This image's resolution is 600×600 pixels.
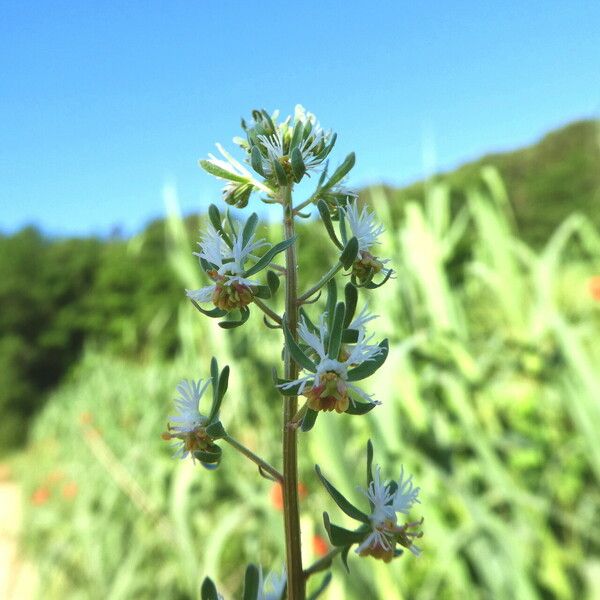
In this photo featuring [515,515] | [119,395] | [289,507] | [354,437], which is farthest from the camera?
[119,395]

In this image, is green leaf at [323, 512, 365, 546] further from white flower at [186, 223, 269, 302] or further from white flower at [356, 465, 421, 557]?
white flower at [186, 223, 269, 302]

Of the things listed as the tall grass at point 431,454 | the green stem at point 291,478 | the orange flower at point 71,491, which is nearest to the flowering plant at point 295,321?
the green stem at point 291,478

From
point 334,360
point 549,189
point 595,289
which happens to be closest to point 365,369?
point 334,360

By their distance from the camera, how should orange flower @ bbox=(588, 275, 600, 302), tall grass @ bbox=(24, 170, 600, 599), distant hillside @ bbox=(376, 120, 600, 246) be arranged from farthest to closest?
distant hillside @ bbox=(376, 120, 600, 246) < orange flower @ bbox=(588, 275, 600, 302) < tall grass @ bbox=(24, 170, 600, 599)

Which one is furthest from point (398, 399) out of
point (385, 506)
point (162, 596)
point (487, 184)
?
point (385, 506)

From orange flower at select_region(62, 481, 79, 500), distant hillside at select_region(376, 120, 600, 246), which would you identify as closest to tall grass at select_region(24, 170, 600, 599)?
orange flower at select_region(62, 481, 79, 500)

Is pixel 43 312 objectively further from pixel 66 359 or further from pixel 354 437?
pixel 354 437

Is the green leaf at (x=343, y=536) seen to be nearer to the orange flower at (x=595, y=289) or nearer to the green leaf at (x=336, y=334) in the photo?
the green leaf at (x=336, y=334)

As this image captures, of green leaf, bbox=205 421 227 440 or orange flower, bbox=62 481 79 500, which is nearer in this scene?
green leaf, bbox=205 421 227 440

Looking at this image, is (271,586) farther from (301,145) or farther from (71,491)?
(71,491)
